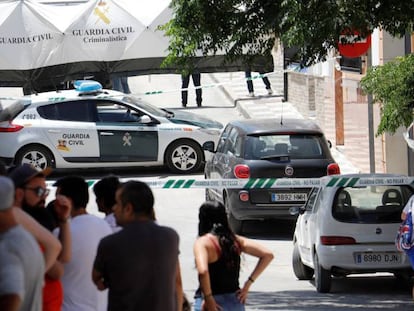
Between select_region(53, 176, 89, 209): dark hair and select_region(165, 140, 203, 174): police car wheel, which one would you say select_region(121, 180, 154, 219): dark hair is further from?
select_region(165, 140, 203, 174): police car wheel

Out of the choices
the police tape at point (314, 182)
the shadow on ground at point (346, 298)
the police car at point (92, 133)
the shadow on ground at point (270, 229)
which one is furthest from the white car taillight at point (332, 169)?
the police car at point (92, 133)

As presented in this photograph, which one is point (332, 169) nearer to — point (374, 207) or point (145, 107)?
point (374, 207)

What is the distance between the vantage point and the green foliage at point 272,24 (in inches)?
491

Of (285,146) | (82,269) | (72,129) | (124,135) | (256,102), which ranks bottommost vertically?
(82,269)

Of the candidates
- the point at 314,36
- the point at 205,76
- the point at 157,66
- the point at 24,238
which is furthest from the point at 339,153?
the point at 24,238

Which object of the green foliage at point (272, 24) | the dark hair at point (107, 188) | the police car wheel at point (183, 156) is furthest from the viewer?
the police car wheel at point (183, 156)

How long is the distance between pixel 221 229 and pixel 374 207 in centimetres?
581

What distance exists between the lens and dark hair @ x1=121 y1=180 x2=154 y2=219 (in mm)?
7168

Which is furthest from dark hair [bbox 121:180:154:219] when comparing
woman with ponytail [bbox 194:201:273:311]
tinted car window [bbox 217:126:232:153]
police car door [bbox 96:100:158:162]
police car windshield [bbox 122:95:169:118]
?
police car windshield [bbox 122:95:169:118]

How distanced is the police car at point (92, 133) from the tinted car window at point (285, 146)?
4311 millimetres

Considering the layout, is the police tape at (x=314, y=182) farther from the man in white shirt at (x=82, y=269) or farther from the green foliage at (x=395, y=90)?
the man in white shirt at (x=82, y=269)

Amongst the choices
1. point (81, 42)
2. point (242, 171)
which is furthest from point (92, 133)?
point (242, 171)

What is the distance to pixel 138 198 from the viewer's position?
718 centimetres

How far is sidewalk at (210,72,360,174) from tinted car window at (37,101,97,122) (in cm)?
468
